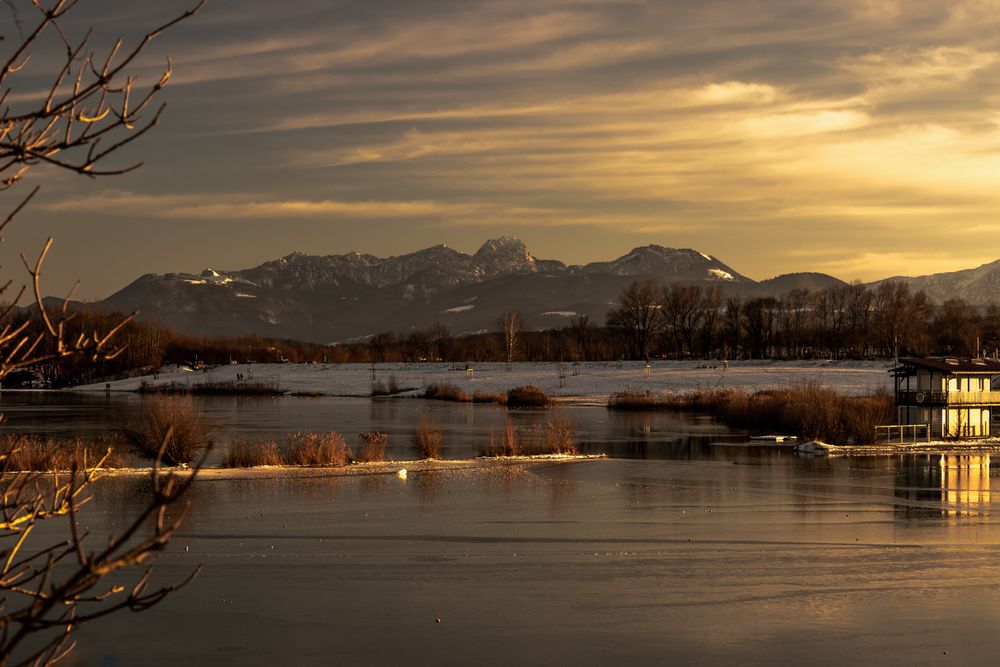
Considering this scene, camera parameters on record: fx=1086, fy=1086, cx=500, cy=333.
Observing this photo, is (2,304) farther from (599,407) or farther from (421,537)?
(599,407)

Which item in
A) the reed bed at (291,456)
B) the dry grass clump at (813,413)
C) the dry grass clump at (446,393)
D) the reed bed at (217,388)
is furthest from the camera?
the reed bed at (217,388)

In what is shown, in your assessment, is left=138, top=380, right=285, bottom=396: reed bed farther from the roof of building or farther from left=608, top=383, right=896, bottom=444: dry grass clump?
the roof of building

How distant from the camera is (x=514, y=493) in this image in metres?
28.3

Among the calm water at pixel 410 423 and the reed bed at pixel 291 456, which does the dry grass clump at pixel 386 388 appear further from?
the reed bed at pixel 291 456

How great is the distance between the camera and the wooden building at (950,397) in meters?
50.2

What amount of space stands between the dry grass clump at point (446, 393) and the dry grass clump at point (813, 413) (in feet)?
Result: 72.6

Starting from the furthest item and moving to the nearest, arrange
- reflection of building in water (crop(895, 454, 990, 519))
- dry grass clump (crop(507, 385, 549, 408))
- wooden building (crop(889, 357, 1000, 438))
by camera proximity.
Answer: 1. dry grass clump (crop(507, 385, 549, 408))
2. wooden building (crop(889, 357, 1000, 438))
3. reflection of building in water (crop(895, 454, 990, 519))

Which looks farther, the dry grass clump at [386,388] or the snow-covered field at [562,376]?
the dry grass clump at [386,388]

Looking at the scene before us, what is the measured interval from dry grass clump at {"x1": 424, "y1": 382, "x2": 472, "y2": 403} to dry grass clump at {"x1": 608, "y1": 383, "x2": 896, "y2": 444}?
871 inches

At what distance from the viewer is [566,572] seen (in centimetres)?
1802

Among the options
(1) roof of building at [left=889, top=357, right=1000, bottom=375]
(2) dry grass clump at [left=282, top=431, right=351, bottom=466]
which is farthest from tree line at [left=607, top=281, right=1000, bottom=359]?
(2) dry grass clump at [left=282, top=431, right=351, bottom=466]

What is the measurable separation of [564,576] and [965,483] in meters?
19.9

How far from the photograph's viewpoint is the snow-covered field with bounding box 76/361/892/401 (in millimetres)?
89438

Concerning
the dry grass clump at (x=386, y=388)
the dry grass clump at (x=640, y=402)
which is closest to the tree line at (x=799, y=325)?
the dry grass clump at (x=386, y=388)
